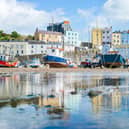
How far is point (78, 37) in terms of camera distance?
195 metres

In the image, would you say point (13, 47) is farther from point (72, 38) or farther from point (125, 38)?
point (125, 38)

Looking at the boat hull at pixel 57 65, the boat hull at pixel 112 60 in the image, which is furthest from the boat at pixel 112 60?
the boat hull at pixel 57 65

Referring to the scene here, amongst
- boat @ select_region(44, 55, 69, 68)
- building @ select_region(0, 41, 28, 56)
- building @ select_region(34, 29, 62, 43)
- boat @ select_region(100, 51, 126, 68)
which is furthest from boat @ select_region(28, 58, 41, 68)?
building @ select_region(34, 29, 62, 43)

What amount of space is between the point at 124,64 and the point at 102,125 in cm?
10965

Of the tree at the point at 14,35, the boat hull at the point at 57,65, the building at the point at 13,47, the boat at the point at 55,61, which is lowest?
the boat hull at the point at 57,65

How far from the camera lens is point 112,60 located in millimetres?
116875

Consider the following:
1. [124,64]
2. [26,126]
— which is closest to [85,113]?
[26,126]

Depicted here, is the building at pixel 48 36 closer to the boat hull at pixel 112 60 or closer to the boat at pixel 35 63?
the boat hull at pixel 112 60

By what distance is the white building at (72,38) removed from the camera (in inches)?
7295

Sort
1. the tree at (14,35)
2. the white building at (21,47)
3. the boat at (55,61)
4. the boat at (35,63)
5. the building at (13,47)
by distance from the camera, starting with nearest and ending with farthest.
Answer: the boat at (35,63)
the boat at (55,61)
the building at (13,47)
the white building at (21,47)
the tree at (14,35)

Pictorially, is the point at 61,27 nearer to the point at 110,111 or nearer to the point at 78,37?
the point at 78,37

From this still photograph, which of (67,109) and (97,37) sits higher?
(97,37)

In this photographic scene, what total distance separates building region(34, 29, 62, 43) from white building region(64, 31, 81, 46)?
5.21 meters

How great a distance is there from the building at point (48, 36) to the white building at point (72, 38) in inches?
205
